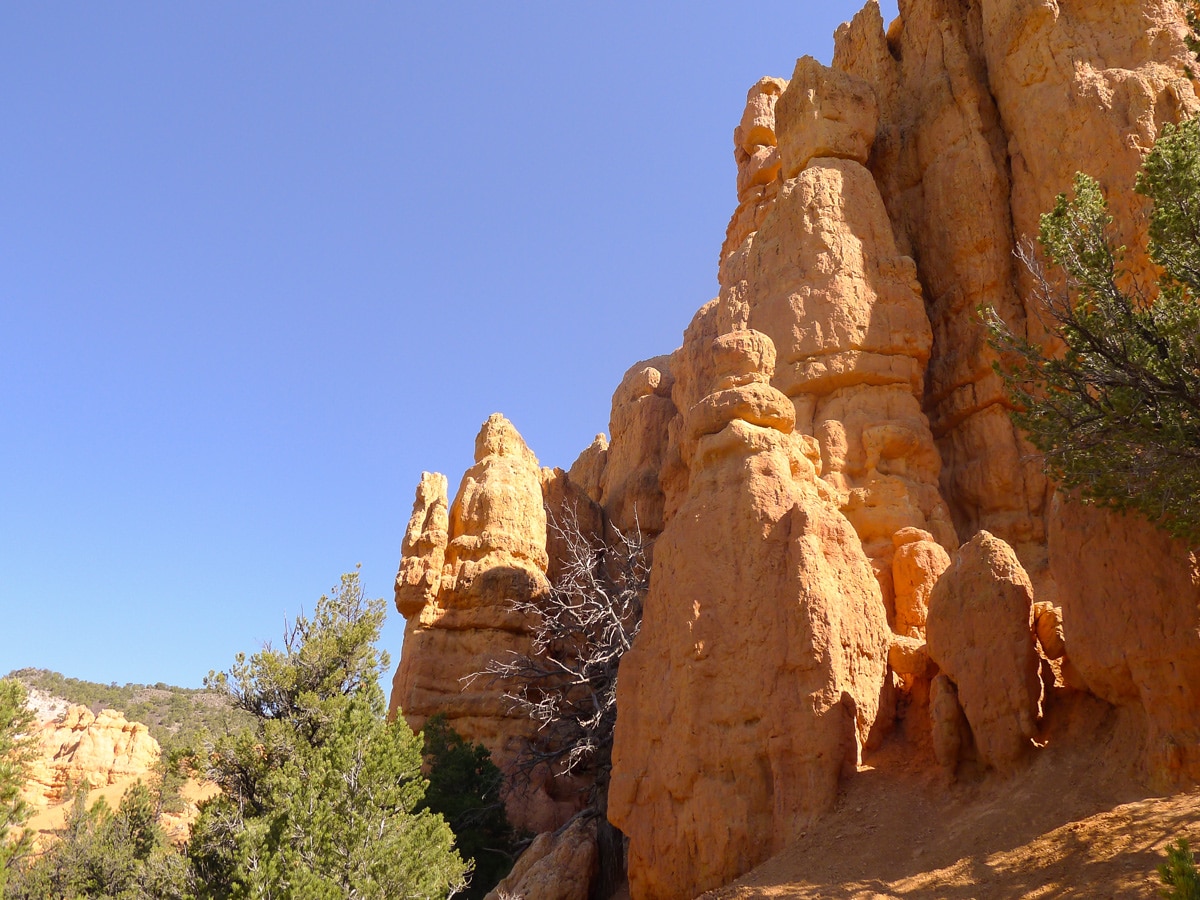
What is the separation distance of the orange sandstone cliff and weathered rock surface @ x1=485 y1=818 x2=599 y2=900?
0.15 metres

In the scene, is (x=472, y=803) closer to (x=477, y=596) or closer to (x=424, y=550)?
(x=477, y=596)

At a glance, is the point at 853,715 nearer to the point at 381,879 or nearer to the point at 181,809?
the point at 381,879

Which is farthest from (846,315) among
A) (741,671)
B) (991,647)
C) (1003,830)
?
(1003,830)

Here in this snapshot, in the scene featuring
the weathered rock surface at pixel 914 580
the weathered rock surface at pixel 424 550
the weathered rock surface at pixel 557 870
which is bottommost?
the weathered rock surface at pixel 557 870

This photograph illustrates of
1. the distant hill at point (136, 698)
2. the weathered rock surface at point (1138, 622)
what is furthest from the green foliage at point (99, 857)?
the distant hill at point (136, 698)

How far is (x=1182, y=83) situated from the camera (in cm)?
1906

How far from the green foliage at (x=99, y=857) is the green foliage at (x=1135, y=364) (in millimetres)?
18991

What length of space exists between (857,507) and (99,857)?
759 inches

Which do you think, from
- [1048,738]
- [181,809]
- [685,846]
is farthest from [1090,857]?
[181,809]

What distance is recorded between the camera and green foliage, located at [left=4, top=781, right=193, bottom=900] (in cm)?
2158

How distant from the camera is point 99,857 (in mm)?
22016

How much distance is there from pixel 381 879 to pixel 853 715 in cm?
724

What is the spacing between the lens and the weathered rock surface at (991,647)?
11.5 meters

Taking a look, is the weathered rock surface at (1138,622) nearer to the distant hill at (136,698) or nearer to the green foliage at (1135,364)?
the green foliage at (1135,364)
